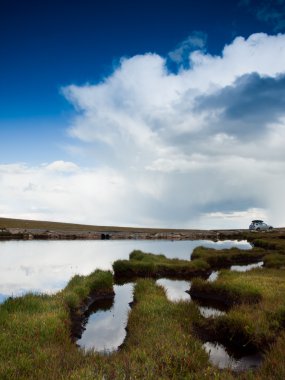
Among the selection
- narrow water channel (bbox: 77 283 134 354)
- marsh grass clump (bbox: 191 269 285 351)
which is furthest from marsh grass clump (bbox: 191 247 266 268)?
marsh grass clump (bbox: 191 269 285 351)

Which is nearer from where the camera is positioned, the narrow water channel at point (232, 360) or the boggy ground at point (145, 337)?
the boggy ground at point (145, 337)

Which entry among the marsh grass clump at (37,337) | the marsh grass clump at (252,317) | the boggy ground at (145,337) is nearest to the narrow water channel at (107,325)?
the boggy ground at (145,337)

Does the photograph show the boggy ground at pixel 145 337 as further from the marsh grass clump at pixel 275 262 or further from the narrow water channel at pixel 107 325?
the marsh grass clump at pixel 275 262

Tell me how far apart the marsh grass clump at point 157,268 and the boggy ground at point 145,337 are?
12.4m

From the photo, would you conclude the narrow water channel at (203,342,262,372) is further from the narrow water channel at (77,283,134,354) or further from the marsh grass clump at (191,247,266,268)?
the marsh grass clump at (191,247,266,268)

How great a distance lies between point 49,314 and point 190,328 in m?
6.59

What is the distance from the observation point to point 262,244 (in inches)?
2857

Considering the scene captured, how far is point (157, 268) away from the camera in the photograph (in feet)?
135

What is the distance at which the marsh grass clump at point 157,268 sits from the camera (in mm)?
40062

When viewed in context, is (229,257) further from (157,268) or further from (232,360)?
(232,360)

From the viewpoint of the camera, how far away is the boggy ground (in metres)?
11.2

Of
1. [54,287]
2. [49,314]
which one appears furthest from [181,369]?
[54,287]

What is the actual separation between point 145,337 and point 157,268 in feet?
84.4

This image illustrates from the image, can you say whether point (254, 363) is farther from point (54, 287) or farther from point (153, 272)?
point (153, 272)
